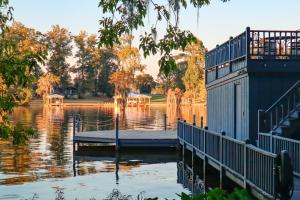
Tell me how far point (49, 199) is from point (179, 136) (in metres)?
13.7

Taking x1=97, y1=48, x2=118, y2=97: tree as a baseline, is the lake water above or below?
below

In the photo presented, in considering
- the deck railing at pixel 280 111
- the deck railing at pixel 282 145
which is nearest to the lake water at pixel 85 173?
the deck railing at pixel 280 111

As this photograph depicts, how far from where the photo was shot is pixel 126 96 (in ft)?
463

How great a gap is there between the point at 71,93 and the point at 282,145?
146 m

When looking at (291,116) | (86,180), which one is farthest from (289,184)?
(86,180)

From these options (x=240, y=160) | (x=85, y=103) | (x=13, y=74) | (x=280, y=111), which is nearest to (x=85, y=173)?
(x=280, y=111)

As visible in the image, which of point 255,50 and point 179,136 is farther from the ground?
point 255,50

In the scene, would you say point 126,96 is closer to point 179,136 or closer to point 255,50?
point 179,136

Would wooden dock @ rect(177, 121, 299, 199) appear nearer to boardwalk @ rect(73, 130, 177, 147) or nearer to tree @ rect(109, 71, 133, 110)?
boardwalk @ rect(73, 130, 177, 147)

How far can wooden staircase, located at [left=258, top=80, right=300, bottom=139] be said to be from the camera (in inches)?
729

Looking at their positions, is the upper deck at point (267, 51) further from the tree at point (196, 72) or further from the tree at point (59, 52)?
the tree at point (59, 52)

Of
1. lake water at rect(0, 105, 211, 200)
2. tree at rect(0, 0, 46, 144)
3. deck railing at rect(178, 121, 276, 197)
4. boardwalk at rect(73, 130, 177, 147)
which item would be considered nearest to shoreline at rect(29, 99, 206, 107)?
lake water at rect(0, 105, 211, 200)

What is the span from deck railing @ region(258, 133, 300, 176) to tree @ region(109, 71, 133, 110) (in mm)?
120937

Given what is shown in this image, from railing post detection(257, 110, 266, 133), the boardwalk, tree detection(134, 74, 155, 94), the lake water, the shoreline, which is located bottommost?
the lake water
